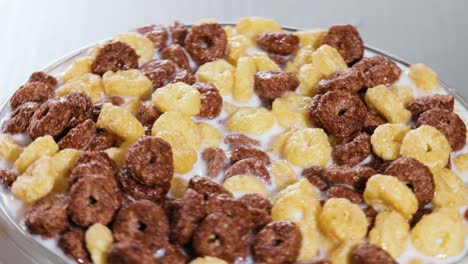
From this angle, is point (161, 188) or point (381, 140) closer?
point (161, 188)

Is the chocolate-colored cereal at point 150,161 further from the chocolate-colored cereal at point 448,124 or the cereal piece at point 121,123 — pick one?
the chocolate-colored cereal at point 448,124

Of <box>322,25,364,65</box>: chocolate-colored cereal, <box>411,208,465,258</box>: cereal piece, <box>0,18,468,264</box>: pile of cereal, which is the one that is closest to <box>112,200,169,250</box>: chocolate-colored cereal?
<box>0,18,468,264</box>: pile of cereal

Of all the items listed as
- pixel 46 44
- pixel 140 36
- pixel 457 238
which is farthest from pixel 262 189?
pixel 46 44

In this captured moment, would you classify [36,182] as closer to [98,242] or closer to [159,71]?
[98,242]

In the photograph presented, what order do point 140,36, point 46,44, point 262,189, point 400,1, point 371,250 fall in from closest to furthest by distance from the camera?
1. point 371,250
2. point 262,189
3. point 140,36
4. point 46,44
5. point 400,1

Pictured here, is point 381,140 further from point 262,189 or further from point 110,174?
point 110,174

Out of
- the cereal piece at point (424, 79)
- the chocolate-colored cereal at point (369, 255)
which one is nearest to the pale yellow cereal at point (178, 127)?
the chocolate-colored cereal at point (369, 255)
